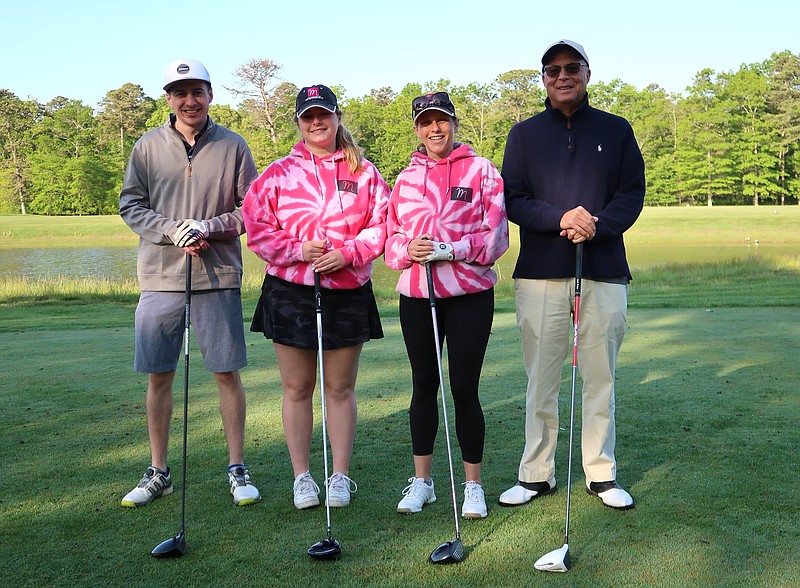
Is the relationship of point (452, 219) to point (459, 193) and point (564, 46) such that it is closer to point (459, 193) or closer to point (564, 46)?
point (459, 193)

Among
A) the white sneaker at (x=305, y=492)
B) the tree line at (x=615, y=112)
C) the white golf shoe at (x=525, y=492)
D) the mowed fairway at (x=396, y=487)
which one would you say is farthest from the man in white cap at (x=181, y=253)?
the tree line at (x=615, y=112)

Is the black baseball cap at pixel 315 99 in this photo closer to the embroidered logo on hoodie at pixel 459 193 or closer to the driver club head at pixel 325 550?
the embroidered logo on hoodie at pixel 459 193

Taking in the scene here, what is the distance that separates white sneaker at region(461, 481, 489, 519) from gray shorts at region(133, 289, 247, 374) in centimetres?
127

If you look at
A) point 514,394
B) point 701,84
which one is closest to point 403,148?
point 701,84

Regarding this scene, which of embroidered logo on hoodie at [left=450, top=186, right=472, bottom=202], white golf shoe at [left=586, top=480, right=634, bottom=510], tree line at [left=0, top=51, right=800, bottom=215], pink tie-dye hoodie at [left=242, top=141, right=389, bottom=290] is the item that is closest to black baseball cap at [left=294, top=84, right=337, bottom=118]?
pink tie-dye hoodie at [left=242, top=141, right=389, bottom=290]

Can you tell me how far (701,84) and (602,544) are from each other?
68.8 meters

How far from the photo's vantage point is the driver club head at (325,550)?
303 centimetres

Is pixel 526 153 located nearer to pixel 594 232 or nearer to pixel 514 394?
pixel 594 232

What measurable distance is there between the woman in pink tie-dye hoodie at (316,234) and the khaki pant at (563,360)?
2.51ft

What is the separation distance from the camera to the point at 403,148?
62.2 m

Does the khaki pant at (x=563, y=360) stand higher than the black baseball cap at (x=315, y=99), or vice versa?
the black baseball cap at (x=315, y=99)

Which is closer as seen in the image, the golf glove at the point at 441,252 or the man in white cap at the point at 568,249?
the golf glove at the point at 441,252

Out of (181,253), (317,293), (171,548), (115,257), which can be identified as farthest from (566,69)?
(115,257)

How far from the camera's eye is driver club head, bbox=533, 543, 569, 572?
2.91 metres
